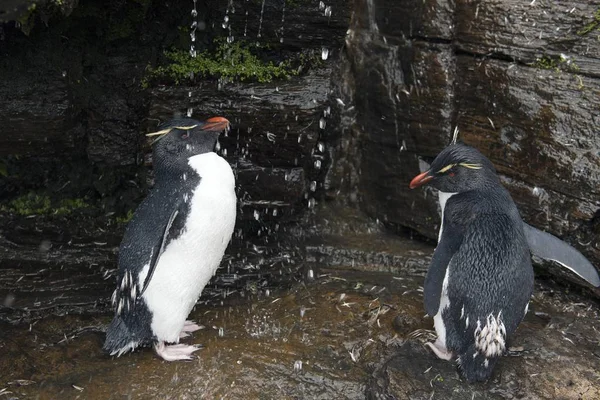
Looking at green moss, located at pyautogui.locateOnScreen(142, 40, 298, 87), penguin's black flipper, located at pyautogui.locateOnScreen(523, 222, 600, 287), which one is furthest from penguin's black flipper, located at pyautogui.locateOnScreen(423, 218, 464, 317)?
green moss, located at pyautogui.locateOnScreen(142, 40, 298, 87)

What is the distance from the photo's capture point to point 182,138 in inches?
149

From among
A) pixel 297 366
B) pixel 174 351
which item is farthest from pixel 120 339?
pixel 297 366

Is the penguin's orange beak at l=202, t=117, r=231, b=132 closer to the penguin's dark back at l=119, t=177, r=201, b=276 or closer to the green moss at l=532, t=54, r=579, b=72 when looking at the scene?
the penguin's dark back at l=119, t=177, r=201, b=276

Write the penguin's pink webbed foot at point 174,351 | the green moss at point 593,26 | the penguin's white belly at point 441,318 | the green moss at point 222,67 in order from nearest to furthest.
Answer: the penguin's white belly at point 441,318, the penguin's pink webbed foot at point 174,351, the green moss at point 593,26, the green moss at point 222,67

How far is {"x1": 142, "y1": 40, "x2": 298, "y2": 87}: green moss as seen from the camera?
14.5ft

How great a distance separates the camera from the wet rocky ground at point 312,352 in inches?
133

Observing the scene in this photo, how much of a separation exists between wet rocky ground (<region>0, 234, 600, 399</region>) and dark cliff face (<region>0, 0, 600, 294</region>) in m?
0.60

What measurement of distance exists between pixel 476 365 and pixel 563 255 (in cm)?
82

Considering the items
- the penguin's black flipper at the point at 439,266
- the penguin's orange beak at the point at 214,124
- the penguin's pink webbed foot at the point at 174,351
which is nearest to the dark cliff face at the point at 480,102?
the penguin's black flipper at the point at 439,266

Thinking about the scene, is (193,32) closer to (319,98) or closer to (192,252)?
(319,98)

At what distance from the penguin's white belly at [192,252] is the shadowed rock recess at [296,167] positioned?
25cm

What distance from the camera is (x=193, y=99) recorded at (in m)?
4.41

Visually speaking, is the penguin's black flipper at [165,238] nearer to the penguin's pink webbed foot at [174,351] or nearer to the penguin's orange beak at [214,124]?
the penguin's pink webbed foot at [174,351]

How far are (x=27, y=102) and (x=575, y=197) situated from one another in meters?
3.33
